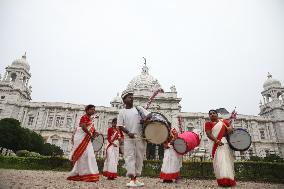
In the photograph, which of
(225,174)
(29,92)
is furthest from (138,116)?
(29,92)

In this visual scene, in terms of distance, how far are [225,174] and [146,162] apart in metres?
→ 7.39

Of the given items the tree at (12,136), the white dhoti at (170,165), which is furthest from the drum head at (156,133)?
the tree at (12,136)

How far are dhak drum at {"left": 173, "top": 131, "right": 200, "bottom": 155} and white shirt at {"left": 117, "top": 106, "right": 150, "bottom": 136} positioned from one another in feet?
8.86

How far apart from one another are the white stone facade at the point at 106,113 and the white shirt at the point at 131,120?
3680cm

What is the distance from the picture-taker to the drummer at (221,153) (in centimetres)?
677

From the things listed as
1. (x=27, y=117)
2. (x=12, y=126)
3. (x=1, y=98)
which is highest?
(x=1, y=98)

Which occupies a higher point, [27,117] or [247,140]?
[27,117]

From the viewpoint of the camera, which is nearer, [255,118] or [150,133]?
[150,133]

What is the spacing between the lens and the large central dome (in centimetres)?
4794

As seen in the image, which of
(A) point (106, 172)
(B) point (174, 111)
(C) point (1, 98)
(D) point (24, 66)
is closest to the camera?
(A) point (106, 172)

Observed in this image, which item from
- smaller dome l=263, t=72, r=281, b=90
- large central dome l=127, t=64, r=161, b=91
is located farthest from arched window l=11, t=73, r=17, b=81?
smaller dome l=263, t=72, r=281, b=90

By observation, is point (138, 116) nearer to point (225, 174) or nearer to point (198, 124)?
point (225, 174)

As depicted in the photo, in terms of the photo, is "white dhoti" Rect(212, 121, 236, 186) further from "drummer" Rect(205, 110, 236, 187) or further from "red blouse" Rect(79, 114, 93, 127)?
"red blouse" Rect(79, 114, 93, 127)

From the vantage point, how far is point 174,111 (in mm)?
43656
